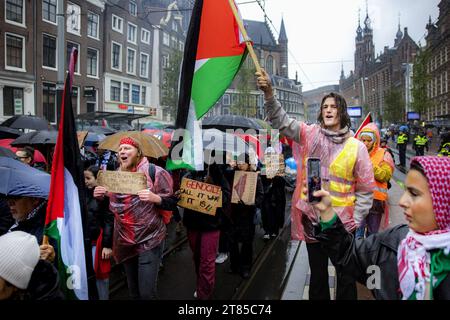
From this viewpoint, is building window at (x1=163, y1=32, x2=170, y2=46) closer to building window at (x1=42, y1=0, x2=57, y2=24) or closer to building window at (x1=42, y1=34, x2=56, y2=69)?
building window at (x1=42, y1=0, x2=57, y2=24)

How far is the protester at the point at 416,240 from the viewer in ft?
4.86

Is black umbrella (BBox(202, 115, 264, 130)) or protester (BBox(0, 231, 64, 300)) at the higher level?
black umbrella (BBox(202, 115, 264, 130))

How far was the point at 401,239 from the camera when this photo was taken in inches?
68.1

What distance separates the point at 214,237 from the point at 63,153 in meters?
1.80

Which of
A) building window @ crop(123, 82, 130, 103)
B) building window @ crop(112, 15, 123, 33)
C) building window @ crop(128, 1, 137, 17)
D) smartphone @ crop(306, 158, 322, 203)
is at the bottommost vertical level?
smartphone @ crop(306, 158, 322, 203)

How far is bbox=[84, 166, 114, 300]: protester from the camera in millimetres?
3287

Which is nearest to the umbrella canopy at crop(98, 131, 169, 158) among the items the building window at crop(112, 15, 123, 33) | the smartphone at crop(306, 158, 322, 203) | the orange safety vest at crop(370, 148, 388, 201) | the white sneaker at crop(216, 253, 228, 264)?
the white sneaker at crop(216, 253, 228, 264)

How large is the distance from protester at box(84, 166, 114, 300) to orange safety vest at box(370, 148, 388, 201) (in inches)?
119

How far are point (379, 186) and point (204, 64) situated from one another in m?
2.70

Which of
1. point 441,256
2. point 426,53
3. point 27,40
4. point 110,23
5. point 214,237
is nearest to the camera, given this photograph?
point 441,256

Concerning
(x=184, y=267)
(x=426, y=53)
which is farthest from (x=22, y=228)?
(x=426, y=53)

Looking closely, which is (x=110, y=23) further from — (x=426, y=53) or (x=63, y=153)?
(x=426, y=53)

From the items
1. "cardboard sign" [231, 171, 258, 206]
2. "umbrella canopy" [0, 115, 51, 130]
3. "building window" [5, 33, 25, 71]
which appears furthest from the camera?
"building window" [5, 33, 25, 71]

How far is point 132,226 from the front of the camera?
3174 mm
